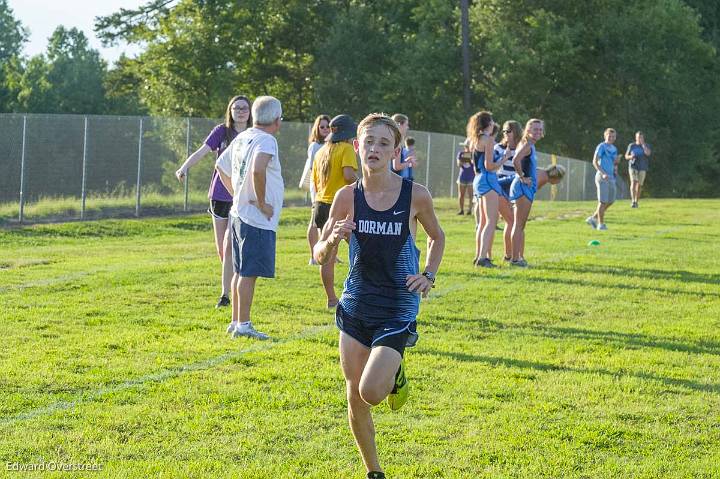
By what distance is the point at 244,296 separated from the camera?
30.1 feet

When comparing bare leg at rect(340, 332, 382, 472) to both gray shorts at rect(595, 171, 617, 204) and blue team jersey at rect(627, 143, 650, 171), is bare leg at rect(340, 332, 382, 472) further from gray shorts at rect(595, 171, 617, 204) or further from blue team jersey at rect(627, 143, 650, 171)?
blue team jersey at rect(627, 143, 650, 171)

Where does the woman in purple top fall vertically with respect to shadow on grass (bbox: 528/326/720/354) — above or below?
above

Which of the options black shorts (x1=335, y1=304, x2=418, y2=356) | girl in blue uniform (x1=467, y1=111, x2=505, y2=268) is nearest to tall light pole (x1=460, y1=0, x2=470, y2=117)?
girl in blue uniform (x1=467, y1=111, x2=505, y2=268)

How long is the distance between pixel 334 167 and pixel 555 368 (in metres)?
3.40

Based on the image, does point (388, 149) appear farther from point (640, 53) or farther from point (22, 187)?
point (640, 53)

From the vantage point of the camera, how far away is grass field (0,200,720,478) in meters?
5.81

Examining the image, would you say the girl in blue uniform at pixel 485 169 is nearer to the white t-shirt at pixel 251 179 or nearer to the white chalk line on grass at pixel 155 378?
the white chalk line on grass at pixel 155 378

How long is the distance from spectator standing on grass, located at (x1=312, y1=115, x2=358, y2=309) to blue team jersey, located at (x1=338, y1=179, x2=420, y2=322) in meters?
5.08

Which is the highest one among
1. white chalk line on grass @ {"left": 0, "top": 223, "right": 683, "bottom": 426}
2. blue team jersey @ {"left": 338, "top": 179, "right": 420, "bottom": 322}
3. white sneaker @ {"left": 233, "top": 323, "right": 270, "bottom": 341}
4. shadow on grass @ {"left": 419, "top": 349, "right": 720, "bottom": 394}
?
blue team jersey @ {"left": 338, "top": 179, "right": 420, "bottom": 322}

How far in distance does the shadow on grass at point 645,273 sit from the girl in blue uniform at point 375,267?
9345 mm

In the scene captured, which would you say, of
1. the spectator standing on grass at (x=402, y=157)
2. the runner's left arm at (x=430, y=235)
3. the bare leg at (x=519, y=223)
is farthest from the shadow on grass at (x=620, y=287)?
the runner's left arm at (x=430, y=235)

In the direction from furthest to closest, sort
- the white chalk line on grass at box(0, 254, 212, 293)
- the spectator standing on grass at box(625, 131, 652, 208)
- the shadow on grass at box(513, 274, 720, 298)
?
the spectator standing on grass at box(625, 131, 652, 208), the shadow on grass at box(513, 274, 720, 298), the white chalk line on grass at box(0, 254, 212, 293)

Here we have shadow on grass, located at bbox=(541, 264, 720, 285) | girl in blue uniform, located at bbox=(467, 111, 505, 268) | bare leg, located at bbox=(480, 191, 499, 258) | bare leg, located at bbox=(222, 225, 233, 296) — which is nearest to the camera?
bare leg, located at bbox=(222, 225, 233, 296)

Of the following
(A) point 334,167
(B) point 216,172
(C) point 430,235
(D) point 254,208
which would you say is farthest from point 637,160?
(C) point 430,235
